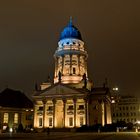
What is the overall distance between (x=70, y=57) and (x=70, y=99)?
52.5 feet

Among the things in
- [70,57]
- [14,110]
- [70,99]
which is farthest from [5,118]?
[70,57]

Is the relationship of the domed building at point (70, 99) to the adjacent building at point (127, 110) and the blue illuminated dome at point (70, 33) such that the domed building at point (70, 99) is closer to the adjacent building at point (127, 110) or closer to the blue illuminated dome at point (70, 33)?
the blue illuminated dome at point (70, 33)

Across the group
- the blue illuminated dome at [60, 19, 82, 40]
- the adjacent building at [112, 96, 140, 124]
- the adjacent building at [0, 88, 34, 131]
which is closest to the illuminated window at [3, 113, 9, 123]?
the adjacent building at [0, 88, 34, 131]

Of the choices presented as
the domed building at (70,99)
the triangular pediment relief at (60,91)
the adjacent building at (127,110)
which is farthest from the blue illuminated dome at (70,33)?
the adjacent building at (127,110)

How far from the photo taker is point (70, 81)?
92188 mm

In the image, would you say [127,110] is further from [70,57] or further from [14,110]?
[14,110]

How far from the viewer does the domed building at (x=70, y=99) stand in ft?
281

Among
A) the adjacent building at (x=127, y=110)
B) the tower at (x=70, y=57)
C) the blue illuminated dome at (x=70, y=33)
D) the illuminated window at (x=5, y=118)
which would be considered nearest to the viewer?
the tower at (x=70, y=57)

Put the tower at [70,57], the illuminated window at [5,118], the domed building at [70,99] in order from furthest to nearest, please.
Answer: the illuminated window at [5,118] → the tower at [70,57] → the domed building at [70,99]

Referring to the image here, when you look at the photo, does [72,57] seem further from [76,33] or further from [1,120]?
[1,120]

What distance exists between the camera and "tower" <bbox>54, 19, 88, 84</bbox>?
9312 cm

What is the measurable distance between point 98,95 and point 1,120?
3372 centimetres

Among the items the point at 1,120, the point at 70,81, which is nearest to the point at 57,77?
the point at 70,81

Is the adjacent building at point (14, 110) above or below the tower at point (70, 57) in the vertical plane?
below
